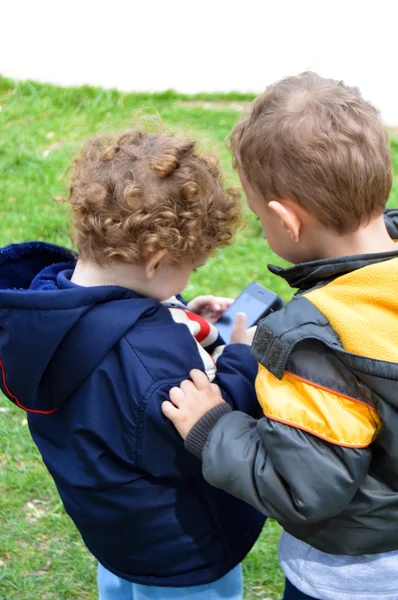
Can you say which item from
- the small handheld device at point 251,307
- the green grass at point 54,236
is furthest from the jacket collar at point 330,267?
the small handheld device at point 251,307

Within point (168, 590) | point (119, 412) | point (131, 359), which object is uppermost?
point (131, 359)

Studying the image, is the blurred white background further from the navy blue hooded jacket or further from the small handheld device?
the navy blue hooded jacket

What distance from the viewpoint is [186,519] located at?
1947 millimetres

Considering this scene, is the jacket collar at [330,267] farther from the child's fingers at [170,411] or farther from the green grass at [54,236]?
the green grass at [54,236]

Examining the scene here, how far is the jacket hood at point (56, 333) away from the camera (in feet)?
5.69

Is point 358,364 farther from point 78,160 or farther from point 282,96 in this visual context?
point 78,160

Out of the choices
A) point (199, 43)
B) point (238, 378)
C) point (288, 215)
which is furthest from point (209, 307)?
point (199, 43)

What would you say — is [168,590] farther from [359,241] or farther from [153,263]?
[359,241]

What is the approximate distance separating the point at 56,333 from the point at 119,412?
0.76 ft

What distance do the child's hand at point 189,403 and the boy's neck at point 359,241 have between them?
1.34ft

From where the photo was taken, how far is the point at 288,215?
167 cm

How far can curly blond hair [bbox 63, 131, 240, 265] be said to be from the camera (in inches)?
71.9

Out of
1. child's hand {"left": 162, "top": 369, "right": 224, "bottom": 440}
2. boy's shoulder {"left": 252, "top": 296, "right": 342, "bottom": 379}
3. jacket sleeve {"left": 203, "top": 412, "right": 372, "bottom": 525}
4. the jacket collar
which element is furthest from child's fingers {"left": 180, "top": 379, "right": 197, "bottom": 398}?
the jacket collar

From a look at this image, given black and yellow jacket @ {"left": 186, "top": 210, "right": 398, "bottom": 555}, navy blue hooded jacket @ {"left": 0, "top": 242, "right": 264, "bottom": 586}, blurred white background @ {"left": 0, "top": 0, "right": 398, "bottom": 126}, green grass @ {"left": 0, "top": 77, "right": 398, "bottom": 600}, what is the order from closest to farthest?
black and yellow jacket @ {"left": 186, "top": 210, "right": 398, "bottom": 555} < navy blue hooded jacket @ {"left": 0, "top": 242, "right": 264, "bottom": 586} < green grass @ {"left": 0, "top": 77, "right": 398, "bottom": 600} < blurred white background @ {"left": 0, "top": 0, "right": 398, "bottom": 126}
